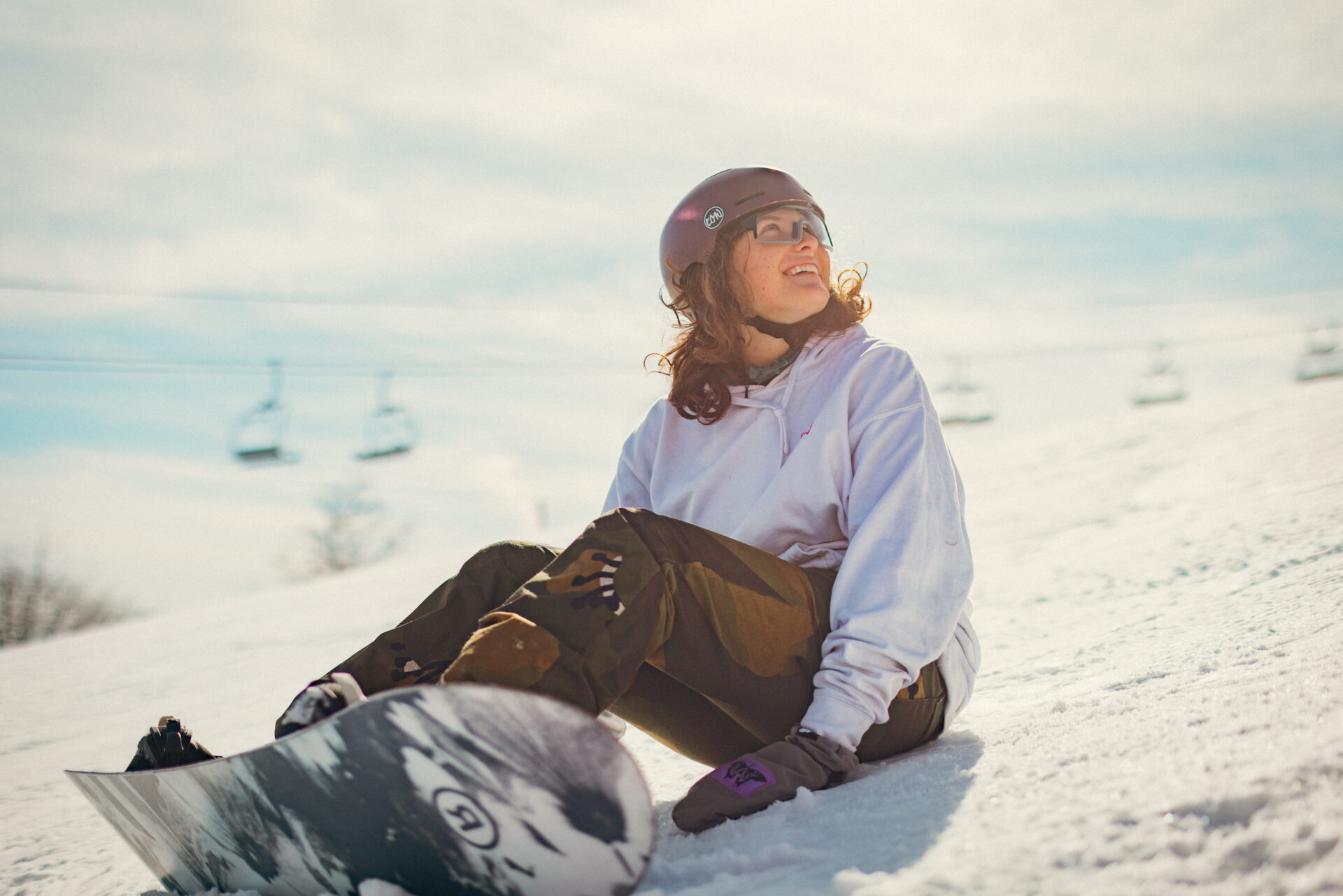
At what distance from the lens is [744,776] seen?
149cm

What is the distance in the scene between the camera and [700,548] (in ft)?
5.11

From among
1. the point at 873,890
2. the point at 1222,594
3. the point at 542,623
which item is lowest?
the point at 1222,594

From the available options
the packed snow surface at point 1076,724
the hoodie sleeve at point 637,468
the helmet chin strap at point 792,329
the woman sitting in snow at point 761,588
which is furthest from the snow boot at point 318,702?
the helmet chin strap at point 792,329

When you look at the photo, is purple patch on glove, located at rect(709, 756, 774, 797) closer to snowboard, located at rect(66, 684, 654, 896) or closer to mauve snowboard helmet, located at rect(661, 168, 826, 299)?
snowboard, located at rect(66, 684, 654, 896)

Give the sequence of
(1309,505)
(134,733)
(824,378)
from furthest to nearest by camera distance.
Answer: (134,733) → (1309,505) → (824,378)

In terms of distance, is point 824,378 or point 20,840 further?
point 20,840

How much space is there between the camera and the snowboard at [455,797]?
1.10 meters

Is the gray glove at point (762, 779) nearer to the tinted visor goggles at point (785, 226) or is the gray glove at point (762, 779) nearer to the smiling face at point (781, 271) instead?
the smiling face at point (781, 271)

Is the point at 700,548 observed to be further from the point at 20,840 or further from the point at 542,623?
the point at 20,840

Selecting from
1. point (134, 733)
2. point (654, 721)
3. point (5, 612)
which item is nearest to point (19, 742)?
point (134, 733)

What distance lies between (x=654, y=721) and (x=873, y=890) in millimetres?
881

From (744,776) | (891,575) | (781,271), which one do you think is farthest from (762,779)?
(781,271)

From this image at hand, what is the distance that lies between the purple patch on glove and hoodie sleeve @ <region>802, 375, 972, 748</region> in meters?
0.14

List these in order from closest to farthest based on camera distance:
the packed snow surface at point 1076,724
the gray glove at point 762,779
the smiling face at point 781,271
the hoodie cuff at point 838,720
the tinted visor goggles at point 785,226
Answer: the packed snow surface at point 1076,724
the gray glove at point 762,779
the hoodie cuff at point 838,720
the smiling face at point 781,271
the tinted visor goggles at point 785,226
